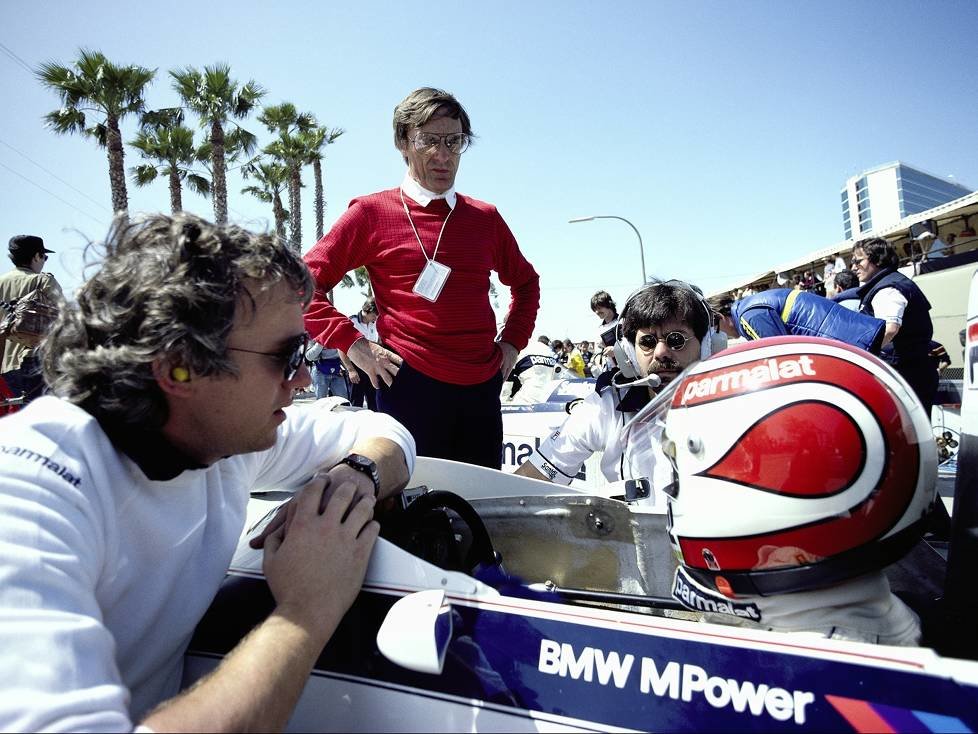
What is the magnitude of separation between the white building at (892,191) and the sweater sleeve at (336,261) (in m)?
174

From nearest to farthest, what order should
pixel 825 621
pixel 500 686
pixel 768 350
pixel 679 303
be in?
1. pixel 500 686
2. pixel 825 621
3. pixel 768 350
4. pixel 679 303

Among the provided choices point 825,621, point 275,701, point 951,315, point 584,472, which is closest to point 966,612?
point 825,621

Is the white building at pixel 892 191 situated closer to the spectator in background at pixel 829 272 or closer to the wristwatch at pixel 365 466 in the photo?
the spectator in background at pixel 829 272

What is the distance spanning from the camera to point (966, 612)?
115cm

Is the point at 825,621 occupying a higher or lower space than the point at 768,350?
lower

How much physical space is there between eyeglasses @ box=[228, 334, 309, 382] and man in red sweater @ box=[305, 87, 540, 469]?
3.93 ft

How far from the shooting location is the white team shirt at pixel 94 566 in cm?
68

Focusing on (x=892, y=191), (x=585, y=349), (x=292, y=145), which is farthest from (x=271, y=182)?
(x=892, y=191)

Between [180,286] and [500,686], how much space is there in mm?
845

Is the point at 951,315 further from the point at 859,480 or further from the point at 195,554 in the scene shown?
the point at 195,554

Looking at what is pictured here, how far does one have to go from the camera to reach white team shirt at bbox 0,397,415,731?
0.68 metres

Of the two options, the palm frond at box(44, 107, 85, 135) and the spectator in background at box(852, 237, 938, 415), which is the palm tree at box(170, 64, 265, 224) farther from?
the spectator in background at box(852, 237, 938, 415)

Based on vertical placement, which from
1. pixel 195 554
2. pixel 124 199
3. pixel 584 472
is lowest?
pixel 584 472

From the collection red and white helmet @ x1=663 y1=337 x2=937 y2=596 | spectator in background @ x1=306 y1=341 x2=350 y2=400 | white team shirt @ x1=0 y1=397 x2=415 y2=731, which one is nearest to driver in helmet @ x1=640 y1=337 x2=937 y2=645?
red and white helmet @ x1=663 y1=337 x2=937 y2=596
